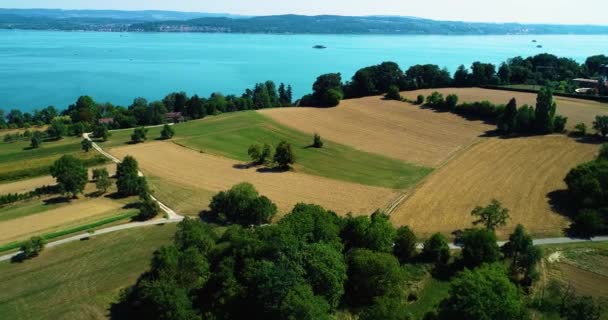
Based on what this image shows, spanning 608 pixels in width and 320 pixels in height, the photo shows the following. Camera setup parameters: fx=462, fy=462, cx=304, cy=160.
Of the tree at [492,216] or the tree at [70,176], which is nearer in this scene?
the tree at [492,216]

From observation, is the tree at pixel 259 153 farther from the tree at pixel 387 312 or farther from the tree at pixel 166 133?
the tree at pixel 387 312

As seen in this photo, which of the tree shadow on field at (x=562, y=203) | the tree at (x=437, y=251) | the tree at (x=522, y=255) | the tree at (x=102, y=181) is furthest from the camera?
the tree at (x=102, y=181)

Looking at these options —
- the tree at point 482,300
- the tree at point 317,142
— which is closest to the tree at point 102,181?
the tree at point 317,142

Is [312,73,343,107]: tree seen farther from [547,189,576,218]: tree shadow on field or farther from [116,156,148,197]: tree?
[547,189,576,218]: tree shadow on field

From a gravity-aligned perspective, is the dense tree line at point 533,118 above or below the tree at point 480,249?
above

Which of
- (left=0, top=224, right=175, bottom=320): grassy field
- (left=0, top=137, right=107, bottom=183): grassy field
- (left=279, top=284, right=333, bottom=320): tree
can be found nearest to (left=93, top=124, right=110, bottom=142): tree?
(left=0, top=137, right=107, bottom=183): grassy field

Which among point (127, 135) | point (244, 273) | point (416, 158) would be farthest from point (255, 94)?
point (244, 273)

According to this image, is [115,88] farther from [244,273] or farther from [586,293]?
[586,293]

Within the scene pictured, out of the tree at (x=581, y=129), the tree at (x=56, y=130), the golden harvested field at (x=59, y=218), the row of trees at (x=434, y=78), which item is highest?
the row of trees at (x=434, y=78)

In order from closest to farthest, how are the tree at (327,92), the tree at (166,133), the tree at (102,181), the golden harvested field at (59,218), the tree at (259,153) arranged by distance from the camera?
the golden harvested field at (59,218), the tree at (102,181), the tree at (259,153), the tree at (166,133), the tree at (327,92)
